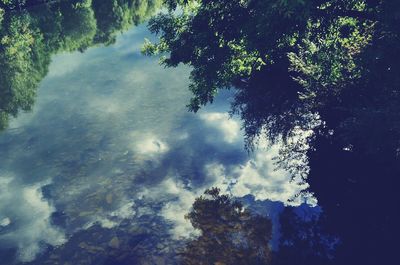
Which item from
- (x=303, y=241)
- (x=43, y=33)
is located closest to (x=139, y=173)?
(x=303, y=241)

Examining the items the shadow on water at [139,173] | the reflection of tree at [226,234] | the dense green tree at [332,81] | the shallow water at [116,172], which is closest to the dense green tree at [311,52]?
the dense green tree at [332,81]

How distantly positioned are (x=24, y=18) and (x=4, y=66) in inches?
295

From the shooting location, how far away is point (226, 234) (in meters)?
15.5

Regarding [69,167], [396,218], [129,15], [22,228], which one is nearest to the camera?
[396,218]

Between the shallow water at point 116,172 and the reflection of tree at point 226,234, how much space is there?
579 millimetres

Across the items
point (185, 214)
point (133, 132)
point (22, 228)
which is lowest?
point (22, 228)

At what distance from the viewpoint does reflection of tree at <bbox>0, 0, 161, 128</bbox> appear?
982 inches

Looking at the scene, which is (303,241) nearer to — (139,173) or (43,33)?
(139,173)

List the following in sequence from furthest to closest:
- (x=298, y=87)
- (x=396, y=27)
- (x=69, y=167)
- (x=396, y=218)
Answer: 1. (x=298, y=87)
2. (x=69, y=167)
3. (x=396, y=218)
4. (x=396, y=27)

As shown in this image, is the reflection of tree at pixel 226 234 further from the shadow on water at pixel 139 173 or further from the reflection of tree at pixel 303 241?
the reflection of tree at pixel 303 241

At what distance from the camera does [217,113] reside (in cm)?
2517

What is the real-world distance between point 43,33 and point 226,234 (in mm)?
25438

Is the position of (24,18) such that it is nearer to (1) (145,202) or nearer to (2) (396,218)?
(1) (145,202)

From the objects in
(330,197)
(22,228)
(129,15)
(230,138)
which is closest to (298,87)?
(230,138)
